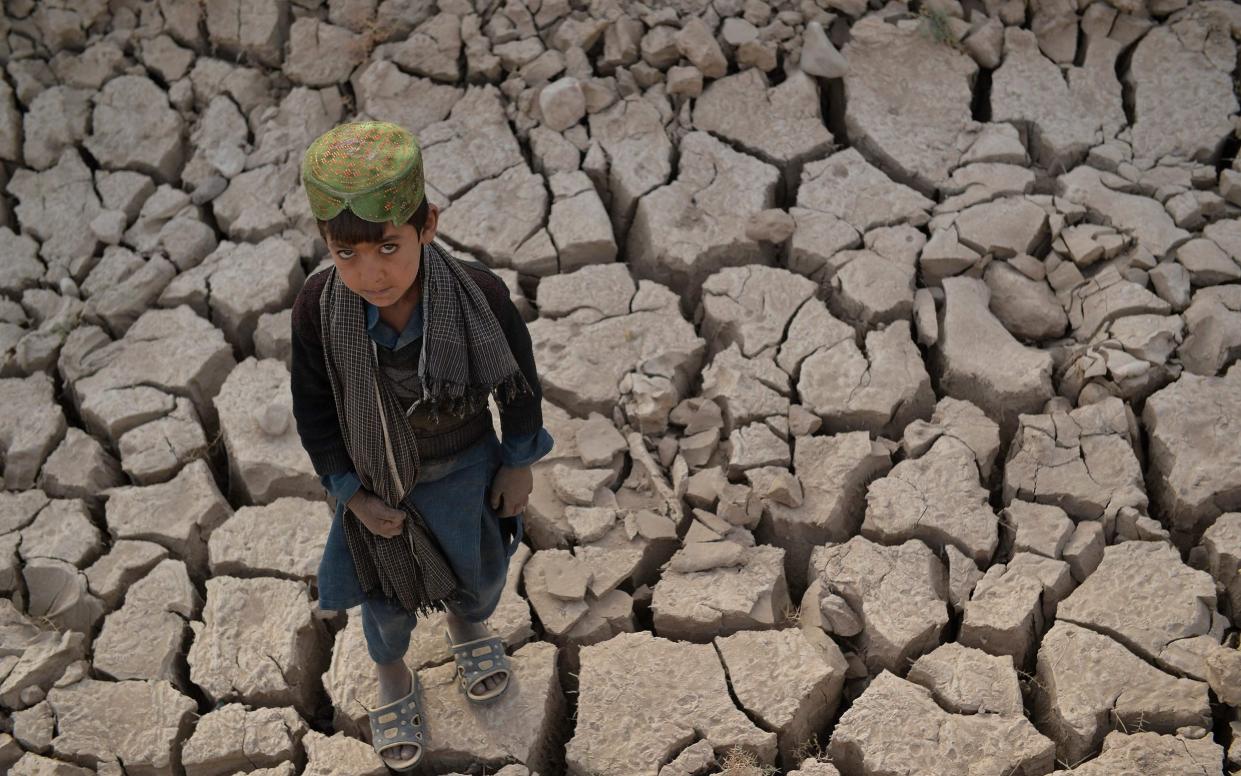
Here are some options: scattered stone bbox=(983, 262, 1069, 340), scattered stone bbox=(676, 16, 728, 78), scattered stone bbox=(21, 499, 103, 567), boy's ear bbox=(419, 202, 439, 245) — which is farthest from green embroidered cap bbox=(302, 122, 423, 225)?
scattered stone bbox=(676, 16, 728, 78)

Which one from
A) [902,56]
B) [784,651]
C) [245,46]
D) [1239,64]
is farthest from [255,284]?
[1239,64]

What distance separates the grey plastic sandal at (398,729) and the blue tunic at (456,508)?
11.8 inches

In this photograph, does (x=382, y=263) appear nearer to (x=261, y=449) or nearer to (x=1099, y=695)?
(x=261, y=449)

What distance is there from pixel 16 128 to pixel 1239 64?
14.5 ft

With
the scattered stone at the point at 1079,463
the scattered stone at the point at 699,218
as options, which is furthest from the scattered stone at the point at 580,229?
the scattered stone at the point at 1079,463

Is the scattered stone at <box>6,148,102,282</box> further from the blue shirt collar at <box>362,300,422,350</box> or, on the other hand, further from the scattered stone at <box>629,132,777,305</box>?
the blue shirt collar at <box>362,300,422,350</box>

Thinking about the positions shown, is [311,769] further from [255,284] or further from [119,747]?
[255,284]

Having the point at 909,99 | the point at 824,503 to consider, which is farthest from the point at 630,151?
the point at 824,503

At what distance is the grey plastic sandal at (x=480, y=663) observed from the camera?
2.45 meters

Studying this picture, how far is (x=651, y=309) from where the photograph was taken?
3.29 meters

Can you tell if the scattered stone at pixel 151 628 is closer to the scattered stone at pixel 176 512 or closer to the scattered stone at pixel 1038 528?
the scattered stone at pixel 176 512

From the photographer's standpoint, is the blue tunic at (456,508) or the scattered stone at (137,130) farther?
the scattered stone at (137,130)

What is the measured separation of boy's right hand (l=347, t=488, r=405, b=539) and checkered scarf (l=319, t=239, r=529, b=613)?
2 centimetres

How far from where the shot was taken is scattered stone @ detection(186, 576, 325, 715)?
255 cm
